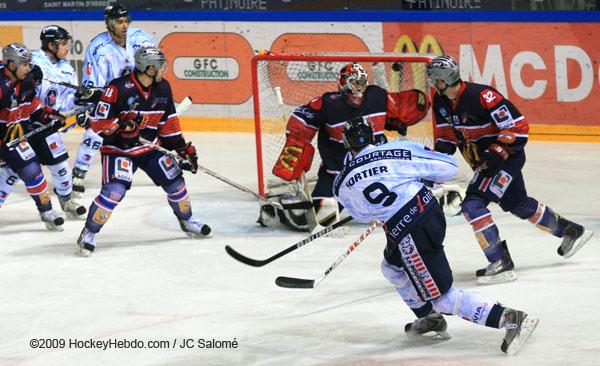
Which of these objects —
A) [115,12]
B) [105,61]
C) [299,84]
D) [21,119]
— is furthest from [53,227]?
[299,84]

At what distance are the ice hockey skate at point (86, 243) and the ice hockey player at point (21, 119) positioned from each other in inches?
26.9

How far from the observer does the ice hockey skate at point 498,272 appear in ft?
20.5

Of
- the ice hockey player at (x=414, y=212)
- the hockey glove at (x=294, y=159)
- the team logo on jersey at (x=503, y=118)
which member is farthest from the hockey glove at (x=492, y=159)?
the hockey glove at (x=294, y=159)

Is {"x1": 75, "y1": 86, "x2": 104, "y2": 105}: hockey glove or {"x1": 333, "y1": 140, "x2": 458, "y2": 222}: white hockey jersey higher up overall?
{"x1": 333, "y1": 140, "x2": 458, "y2": 222}: white hockey jersey

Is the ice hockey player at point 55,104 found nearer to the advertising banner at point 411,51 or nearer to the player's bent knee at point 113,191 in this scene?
the player's bent knee at point 113,191

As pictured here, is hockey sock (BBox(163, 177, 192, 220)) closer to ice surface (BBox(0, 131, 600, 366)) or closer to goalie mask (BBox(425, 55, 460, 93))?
ice surface (BBox(0, 131, 600, 366))

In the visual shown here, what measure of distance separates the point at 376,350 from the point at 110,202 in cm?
244

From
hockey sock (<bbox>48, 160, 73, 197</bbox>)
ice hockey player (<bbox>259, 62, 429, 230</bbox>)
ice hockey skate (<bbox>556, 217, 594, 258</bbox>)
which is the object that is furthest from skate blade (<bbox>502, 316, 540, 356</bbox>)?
hockey sock (<bbox>48, 160, 73, 197</bbox>)

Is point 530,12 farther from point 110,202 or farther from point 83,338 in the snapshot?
point 83,338

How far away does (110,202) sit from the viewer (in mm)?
7246

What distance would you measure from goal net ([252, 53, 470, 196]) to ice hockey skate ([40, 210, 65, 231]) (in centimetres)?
131

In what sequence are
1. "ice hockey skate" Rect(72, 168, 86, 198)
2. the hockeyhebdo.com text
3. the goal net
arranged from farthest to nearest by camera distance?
"ice hockey skate" Rect(72, 168, 86, 198) → the goal net → the hockeyhebdo.com text

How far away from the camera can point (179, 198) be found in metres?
7.48

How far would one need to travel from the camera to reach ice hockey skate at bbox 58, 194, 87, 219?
27.0ft
